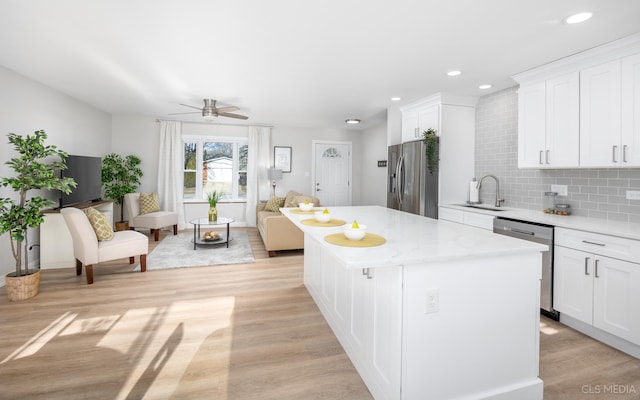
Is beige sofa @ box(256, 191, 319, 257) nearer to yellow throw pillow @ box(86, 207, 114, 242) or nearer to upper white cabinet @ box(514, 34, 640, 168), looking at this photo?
yellow throw pillow @ box(86, 207, 114, 242)

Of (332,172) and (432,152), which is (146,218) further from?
(432,152)

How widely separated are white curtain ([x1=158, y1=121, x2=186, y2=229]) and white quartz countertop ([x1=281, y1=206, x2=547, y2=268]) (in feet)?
17.5

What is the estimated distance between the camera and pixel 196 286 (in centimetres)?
353

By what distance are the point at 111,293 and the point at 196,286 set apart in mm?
850

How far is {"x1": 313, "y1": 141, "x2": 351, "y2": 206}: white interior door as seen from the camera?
314 inches

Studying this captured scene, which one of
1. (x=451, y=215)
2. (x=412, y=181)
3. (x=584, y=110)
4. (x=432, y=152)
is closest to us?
(x=584, y=110)

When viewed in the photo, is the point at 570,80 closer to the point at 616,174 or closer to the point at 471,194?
the point at 616,174

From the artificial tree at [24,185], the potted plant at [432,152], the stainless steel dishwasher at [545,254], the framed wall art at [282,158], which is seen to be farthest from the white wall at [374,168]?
the artificial tree at [24,185]

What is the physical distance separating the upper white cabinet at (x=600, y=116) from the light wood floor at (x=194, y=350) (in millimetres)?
1547

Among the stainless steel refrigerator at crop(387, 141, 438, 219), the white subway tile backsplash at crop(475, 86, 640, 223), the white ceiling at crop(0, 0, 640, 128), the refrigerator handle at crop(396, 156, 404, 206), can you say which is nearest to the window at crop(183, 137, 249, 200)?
the white ceiling at crop(0, 0, 640, 128)

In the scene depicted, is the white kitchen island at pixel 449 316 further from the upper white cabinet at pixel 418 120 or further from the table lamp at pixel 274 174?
the table lamp at pixel 274 174

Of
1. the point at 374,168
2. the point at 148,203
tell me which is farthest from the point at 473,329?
the point at 148,203

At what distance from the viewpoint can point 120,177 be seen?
247 inches

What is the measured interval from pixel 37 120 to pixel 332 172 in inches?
226
